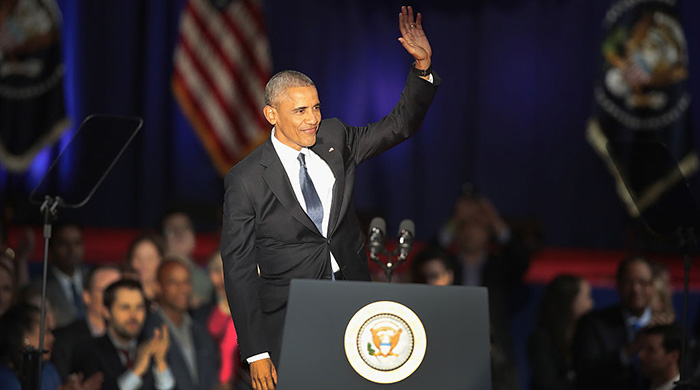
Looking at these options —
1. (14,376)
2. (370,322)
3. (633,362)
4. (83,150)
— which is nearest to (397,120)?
(370,322)

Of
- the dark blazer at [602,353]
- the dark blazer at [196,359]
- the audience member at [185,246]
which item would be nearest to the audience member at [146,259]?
the audience member at [185,246]

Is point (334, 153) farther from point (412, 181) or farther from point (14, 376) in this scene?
point (412, 181)

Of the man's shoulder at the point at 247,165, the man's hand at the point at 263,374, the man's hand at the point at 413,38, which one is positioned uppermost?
the man's hand at the point at 413,38

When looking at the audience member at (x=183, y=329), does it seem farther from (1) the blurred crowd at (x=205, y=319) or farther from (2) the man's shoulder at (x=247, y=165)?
(2) the man's shoulder at (x=247, y=165)

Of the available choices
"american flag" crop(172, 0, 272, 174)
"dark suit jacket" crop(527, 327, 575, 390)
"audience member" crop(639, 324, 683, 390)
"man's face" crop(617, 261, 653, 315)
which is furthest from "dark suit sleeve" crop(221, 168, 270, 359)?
"american flag" crop(172, 0, 272, 174)

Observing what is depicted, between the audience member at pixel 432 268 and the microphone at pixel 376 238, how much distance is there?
2.00 meters

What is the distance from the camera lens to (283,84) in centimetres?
266

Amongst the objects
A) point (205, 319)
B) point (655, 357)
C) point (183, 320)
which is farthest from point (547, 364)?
point (183, 320)

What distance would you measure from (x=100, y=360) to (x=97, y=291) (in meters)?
0.58

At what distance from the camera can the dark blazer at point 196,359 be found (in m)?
4.49

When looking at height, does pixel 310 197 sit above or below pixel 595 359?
above

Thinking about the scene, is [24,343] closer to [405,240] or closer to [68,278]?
[68,278]

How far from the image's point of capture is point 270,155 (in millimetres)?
2752

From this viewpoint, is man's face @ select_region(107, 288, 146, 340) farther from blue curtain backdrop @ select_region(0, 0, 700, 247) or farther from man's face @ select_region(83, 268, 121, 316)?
blue curtain backdrop @ select_region(0, 0, 700, 247)
